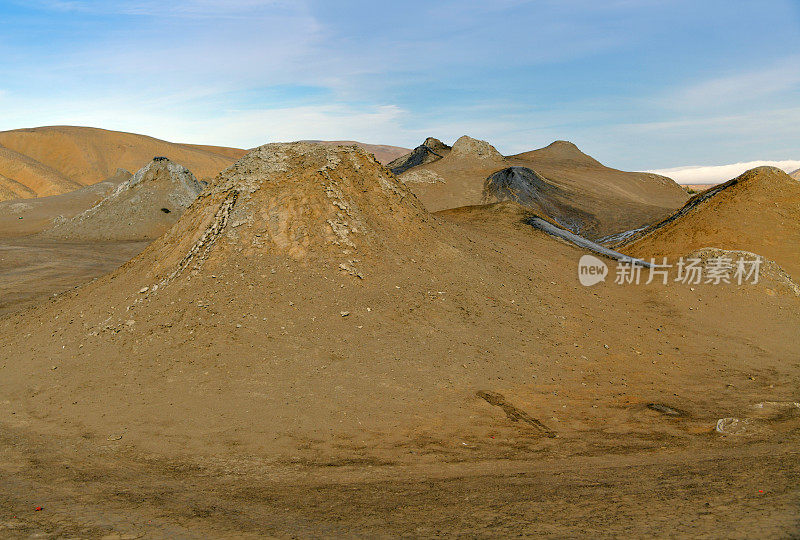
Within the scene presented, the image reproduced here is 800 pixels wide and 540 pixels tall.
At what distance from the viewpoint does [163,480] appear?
6.29 metres

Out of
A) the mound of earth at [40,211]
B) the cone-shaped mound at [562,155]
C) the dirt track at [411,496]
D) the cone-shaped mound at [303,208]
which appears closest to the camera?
the dirt track at [411,496]

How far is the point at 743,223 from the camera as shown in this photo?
23.0m

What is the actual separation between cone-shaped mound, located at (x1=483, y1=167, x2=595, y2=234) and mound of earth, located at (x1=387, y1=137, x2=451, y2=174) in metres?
13.8

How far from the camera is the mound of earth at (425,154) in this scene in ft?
179

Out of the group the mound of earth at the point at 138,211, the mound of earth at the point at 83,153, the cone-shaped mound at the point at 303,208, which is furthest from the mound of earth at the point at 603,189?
the mound of earth at the point at 83,153

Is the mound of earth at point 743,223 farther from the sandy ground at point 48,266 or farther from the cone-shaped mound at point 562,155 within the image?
the cone-shaped mound at point 562,155

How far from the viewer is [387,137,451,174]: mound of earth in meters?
54.4

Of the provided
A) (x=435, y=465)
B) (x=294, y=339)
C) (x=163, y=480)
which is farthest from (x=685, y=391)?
(x=163, y=480)

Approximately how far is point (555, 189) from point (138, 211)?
29580 millimetres

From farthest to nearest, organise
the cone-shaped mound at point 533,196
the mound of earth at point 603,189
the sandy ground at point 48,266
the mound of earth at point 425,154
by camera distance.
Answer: the mound of earth at point 425,154 < the mound of earth at point 603,189 < the cone-shaped mound at point 533,196 < the sandy ground at point 48,266

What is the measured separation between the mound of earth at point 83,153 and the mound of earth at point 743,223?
6661cm

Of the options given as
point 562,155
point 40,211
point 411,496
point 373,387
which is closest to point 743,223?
point 373,387

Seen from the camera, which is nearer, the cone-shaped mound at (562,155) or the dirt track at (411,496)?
the dirt track at (411,496)

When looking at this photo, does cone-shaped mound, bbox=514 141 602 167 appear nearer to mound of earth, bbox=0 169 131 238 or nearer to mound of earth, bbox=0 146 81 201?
mound of earth, bbox=0 169 131 238
